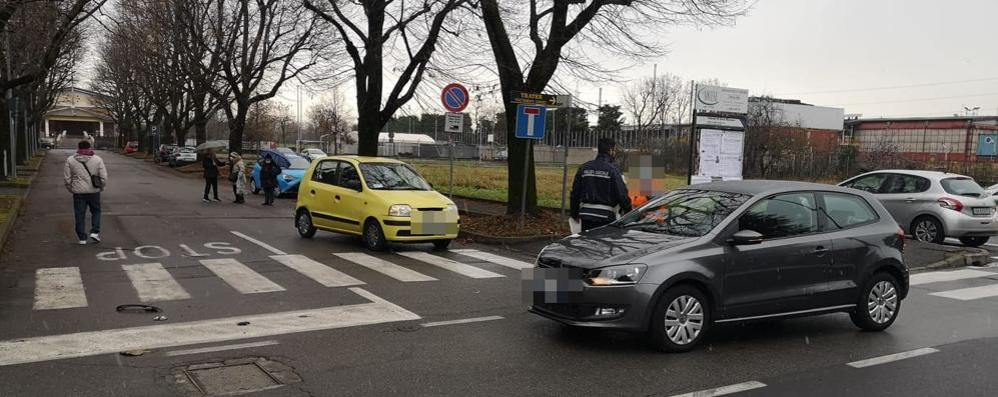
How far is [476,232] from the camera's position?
1445cm

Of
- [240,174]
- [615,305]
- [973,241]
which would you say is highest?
[240,174]

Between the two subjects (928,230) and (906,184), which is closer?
(928,230)

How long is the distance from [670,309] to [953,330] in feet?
11.3

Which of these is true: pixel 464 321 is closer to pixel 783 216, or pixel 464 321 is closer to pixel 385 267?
pixel 783 216

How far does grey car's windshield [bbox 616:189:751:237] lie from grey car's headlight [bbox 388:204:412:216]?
210 inches

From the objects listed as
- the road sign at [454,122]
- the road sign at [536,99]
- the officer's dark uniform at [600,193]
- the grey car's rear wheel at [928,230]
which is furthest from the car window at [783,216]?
the road sign at [454,122]

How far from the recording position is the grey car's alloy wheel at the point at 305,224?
1381cm

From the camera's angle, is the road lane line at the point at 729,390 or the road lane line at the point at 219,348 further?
the road lane line at the point at 219,348

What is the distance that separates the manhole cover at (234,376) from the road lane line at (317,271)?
133 inches

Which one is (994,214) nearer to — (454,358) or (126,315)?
(454,358)

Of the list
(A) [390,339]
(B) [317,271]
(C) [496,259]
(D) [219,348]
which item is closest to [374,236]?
(C) [496,259]

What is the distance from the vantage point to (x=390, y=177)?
42.6 ft

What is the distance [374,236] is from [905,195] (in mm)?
10841

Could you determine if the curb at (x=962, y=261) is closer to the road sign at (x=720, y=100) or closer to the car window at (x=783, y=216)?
the road sign at (x=720, y=100)
